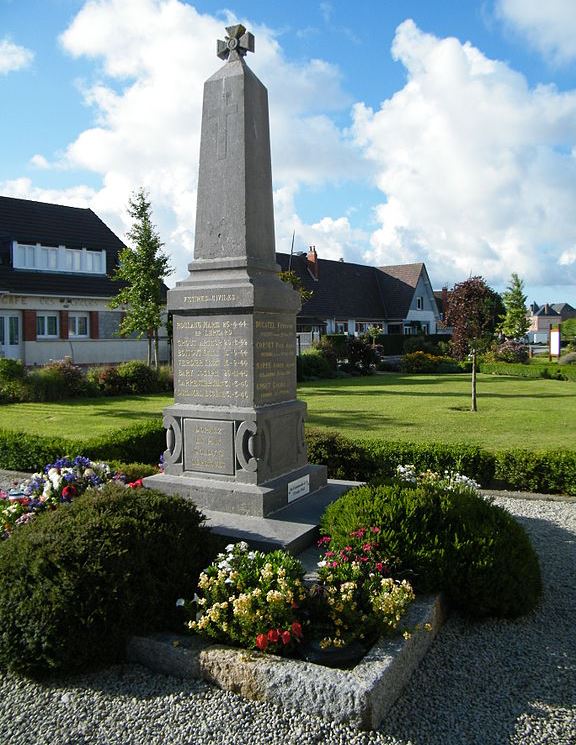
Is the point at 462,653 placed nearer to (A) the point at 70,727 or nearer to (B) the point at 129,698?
(B) the point at 129,698

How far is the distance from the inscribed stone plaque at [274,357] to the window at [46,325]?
85.6 feet

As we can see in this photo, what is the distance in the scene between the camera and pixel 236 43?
764cm

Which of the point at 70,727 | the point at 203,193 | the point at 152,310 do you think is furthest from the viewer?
the point at 152,310

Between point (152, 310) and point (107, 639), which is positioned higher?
point (152, 310)

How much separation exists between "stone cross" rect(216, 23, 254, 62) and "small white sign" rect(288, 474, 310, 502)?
5.07 meters

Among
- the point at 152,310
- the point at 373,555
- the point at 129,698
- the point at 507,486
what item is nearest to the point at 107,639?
the point at 129,698

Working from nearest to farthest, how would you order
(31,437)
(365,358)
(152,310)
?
(31,437) < (152,310) < (365,358)

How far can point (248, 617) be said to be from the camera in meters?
4.54

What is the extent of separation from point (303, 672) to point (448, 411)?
1592cm

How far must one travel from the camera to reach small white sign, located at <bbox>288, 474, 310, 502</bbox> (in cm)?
759

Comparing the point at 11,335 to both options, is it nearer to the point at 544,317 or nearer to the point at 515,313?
the point at 515,313

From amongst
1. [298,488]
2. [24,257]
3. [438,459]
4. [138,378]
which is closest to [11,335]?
[24,257]

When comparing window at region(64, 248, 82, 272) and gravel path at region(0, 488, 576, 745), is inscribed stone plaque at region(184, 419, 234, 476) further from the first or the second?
window at region(64, 248, 82, 272)

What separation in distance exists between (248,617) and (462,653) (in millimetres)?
1779
